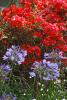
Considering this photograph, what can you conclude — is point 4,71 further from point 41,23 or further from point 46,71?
point 41,23

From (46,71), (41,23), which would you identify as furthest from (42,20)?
(46,71)

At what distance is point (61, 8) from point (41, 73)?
1953mm

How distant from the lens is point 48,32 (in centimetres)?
651

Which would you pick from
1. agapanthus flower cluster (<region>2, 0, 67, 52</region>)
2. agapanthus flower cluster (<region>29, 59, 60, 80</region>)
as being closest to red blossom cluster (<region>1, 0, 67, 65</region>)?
agapanthus flower cluster (<region>2, 0, 67, 52</region>)

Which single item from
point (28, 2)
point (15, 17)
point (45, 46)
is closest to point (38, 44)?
point (45, 46)

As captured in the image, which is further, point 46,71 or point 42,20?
point 42,20

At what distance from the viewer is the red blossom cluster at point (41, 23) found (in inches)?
255

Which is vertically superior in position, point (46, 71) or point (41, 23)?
point (41, 23)

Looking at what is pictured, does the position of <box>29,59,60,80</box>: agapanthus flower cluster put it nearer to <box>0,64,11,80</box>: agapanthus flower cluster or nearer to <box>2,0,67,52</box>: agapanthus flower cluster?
<box>0,64,11,80</box>: agapanthus flower cluster

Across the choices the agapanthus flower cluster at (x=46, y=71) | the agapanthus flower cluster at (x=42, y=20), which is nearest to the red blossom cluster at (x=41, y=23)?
the agapanthus flower cluster at (x=42, y=20)

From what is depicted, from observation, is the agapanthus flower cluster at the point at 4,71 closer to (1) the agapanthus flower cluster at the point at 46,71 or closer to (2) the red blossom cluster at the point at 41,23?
(1) the agapanthus flower cluster at the point at 46,71

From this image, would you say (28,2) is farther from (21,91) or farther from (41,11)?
(21,91)

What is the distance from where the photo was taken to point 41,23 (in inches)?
257

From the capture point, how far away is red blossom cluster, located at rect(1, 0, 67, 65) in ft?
21.2
